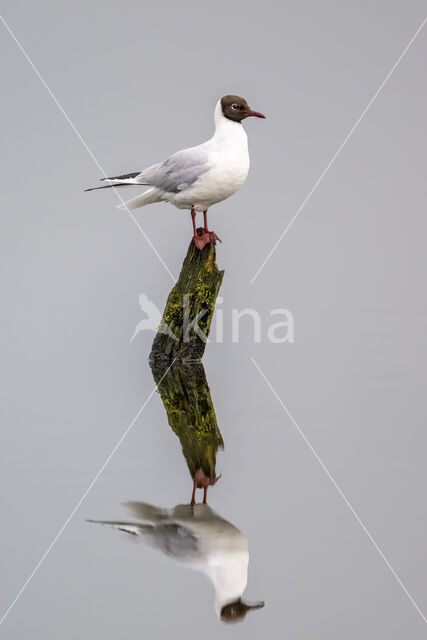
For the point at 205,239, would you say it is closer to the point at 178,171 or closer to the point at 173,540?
the point at 178,171

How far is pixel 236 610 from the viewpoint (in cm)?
355

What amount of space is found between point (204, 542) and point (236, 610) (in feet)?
1.56

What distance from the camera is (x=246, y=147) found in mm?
6910

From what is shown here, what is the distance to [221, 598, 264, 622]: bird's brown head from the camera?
3.48 metres

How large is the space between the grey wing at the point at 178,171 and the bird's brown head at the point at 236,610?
3.84m

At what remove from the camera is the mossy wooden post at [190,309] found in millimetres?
7590

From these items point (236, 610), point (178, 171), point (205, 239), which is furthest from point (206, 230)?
point (236, 610)

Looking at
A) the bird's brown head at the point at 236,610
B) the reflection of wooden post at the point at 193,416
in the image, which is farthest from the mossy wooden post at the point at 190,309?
the bird's brown head at the point at 236,610

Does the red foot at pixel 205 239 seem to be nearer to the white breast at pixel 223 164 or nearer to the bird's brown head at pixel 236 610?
the white breast at pixel 223 164

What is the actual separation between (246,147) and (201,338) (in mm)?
1627

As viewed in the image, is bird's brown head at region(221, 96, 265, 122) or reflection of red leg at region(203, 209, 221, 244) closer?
bird's brown head at region(221, 96, 265, 122)

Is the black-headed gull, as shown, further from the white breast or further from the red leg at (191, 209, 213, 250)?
the red leg at (191, 209, 213, 250)

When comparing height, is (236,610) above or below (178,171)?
below

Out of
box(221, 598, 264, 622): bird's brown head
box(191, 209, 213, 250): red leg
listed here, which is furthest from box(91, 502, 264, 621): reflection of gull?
box(191, 209, 213, 250): red leg
